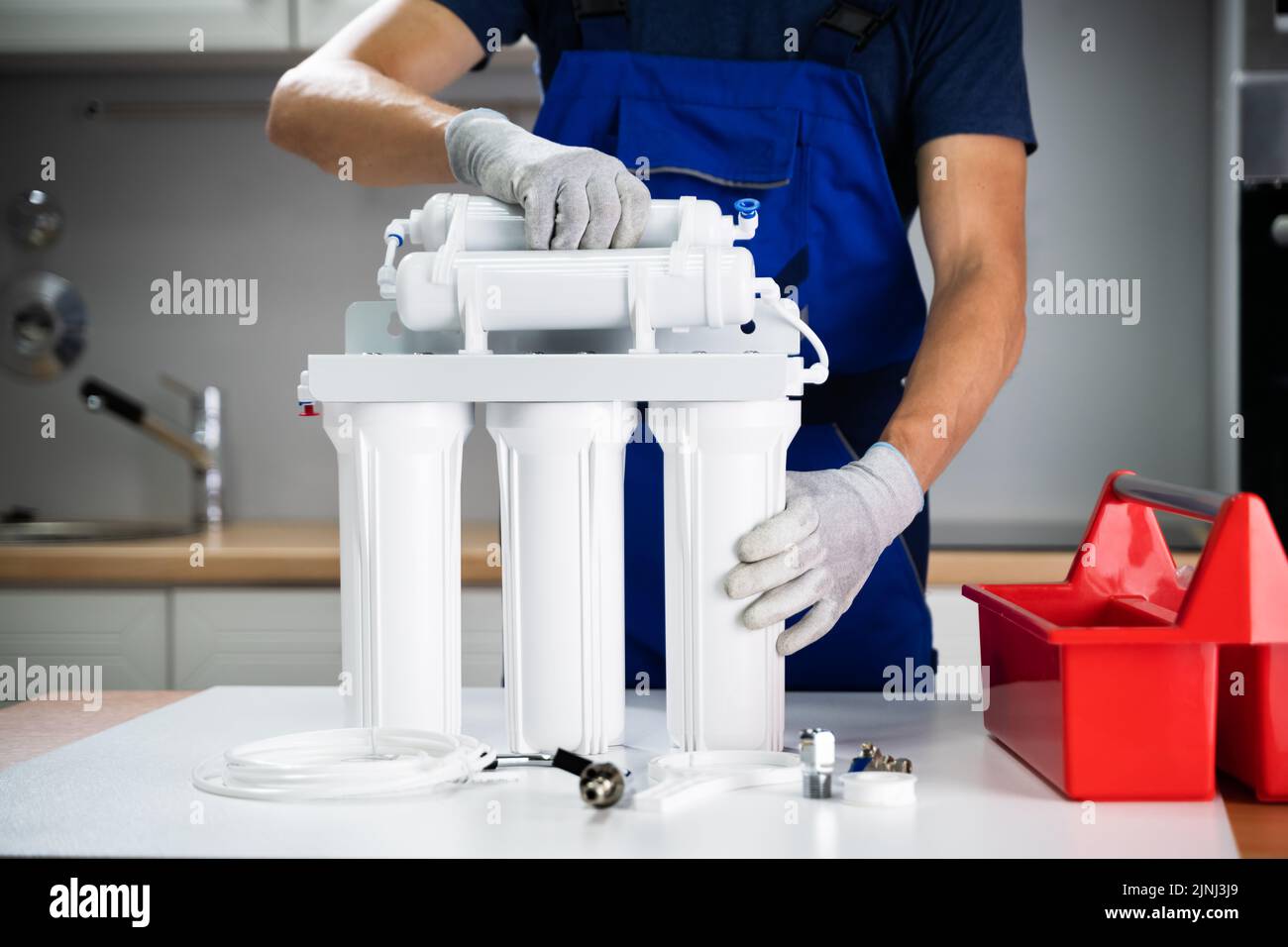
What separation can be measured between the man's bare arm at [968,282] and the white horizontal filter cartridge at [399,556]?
558mm

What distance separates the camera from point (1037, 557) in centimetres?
219

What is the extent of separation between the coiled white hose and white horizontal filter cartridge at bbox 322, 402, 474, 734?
0.03 meters

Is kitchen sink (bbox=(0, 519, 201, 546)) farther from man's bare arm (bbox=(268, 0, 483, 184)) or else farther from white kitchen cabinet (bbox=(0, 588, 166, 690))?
man's bare arm (bbox=(268, 0, 483, 184))

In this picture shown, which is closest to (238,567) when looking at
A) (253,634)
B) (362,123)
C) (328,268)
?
(253,634)

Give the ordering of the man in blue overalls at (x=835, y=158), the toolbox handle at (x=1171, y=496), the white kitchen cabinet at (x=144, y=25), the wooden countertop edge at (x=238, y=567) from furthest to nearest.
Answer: the white kitchen cabinet at (x=144, y=25), the wooden countertop edge at (x=238, y=567), the man in blue overalls at (x=835, y=158), the toolbox handle at (x=1171, y=496)

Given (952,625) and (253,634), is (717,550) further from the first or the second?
(253,634)

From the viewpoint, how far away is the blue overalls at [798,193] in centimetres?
134

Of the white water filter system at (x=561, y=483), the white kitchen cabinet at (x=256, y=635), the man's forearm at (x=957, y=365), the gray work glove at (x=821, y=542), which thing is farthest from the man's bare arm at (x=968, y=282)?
the white kitchen cabinet at (x=256, y=635)

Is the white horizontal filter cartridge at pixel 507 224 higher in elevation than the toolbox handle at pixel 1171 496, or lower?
higher

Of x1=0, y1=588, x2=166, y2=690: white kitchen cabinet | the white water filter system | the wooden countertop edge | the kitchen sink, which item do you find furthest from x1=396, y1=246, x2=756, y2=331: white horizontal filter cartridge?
the kitchen sink

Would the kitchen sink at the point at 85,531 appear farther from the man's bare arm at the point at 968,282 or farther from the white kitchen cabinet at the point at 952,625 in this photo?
the man's bare arm at the point at 968,282

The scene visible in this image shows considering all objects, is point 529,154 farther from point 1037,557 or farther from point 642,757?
Answer: point 1037,557
